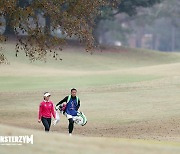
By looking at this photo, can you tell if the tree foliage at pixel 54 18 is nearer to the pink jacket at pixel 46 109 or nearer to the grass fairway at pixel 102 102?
the grass fairway at pixel 102 102

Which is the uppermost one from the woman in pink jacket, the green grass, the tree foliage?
the tree foliage

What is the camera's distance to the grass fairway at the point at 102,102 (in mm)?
13305

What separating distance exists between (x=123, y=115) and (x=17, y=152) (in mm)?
18890

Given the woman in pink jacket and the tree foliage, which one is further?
the tree foliage

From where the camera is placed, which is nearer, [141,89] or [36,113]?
[36,113]

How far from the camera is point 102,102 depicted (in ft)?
120

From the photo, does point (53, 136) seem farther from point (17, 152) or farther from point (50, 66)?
point (50, 66)

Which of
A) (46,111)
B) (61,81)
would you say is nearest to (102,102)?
(61,81)

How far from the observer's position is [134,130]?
27000mm

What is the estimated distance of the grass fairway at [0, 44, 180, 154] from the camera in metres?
13.3

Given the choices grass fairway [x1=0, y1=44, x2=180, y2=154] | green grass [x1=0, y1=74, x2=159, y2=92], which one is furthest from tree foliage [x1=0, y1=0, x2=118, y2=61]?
green grass [x1=0, y1=74, x2=159, y2=92]

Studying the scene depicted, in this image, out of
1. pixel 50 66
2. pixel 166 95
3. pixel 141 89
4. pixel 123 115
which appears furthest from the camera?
pixel 50 66

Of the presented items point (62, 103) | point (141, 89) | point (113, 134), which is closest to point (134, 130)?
point (113, 134)

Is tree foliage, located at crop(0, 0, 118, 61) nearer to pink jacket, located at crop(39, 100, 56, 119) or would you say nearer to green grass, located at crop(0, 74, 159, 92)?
pink jacket, located at crop(39, 100, 56, 119)
